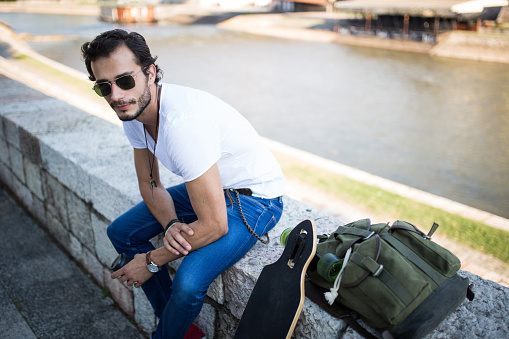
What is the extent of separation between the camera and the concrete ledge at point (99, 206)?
1.65 metres

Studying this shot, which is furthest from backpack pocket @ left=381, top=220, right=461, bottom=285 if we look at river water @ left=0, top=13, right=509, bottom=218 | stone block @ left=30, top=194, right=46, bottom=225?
river water @ left=0, top=13, right=509, bottom=218

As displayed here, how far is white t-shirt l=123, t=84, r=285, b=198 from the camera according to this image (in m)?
1.78

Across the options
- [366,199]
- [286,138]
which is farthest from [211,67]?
[366,199]

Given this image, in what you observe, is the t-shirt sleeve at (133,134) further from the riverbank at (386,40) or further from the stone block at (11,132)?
the riverbank at (386,40)

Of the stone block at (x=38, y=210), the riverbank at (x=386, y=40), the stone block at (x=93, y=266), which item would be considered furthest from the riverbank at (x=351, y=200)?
the riverbank at (x=386, y=40)

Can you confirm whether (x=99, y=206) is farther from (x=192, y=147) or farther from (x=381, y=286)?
(x=381, y=286)

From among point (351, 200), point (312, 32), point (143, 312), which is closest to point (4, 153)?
point (143, 312)

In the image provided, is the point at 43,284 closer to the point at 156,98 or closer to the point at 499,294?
the point at 156,98

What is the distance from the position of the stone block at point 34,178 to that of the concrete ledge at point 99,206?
0.01m

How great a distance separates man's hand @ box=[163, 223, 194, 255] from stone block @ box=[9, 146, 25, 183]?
9.12 feet

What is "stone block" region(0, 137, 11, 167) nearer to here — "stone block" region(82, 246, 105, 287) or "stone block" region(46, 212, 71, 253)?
"stone block" region(46, 212, 71, 253)

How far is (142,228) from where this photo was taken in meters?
2.33

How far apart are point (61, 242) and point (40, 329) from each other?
1.13 m

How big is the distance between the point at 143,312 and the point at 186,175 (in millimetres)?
1432
